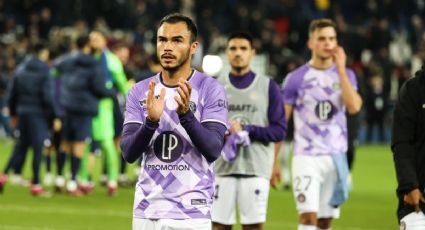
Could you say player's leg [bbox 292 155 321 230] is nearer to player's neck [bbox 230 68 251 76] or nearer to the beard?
player's neck [bbox 230 68 251 76]

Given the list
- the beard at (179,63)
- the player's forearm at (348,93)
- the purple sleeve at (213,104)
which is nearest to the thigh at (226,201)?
the player's forearm at (348,93)

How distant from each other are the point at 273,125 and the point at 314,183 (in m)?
0.89

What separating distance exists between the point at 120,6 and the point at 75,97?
58.7 ft

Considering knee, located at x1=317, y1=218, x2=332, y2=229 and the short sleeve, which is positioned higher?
the short sleeve

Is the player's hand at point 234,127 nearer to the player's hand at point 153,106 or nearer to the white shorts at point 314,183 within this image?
the white shorts at point 314,183

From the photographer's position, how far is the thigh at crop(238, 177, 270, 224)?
32.6ft

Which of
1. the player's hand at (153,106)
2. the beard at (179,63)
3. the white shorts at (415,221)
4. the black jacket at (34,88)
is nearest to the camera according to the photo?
the player's hand at (153,106)

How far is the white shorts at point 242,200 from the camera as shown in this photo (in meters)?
9.93

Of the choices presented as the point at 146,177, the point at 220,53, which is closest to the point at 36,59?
the point at 146,177

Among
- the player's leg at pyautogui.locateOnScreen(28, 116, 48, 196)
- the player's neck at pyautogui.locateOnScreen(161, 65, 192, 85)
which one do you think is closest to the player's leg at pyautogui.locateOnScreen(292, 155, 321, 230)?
the player's neck at pyautogui.locateOnScreen(161, 65, 192, 85)

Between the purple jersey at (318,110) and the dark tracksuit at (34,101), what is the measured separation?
669 centimetres

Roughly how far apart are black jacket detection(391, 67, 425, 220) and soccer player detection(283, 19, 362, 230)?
3.40 metres

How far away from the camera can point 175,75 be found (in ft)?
22.0

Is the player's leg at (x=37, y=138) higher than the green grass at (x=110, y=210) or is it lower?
higher
